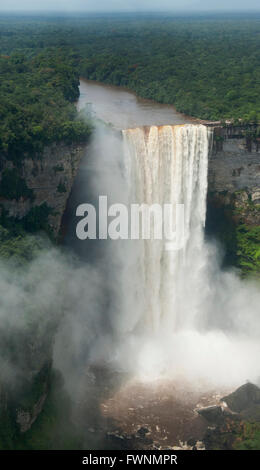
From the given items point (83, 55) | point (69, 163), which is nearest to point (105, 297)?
point (69, 163)

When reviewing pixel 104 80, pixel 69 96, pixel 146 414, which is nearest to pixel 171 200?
pixel 146 414

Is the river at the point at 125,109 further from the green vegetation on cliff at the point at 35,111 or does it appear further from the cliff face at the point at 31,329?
the cliff face at the point at 31,329

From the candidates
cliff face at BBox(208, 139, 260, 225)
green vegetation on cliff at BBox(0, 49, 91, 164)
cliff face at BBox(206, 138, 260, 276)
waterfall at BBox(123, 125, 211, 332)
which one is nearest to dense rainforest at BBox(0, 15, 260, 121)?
cliff face at BBox(208, 139, 260, 225)

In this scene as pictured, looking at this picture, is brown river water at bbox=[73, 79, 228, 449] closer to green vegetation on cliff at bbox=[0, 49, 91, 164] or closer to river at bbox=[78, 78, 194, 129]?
green vegetation on cliff at bbox=[0, 49, 91, 164]

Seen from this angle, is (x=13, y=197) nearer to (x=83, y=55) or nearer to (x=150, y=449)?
(x=150, y=449)

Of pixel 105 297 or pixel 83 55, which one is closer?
pixel 105 297

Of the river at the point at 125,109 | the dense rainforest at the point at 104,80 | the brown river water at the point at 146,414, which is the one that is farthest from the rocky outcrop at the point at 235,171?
the brown river water at the point at 146,414
